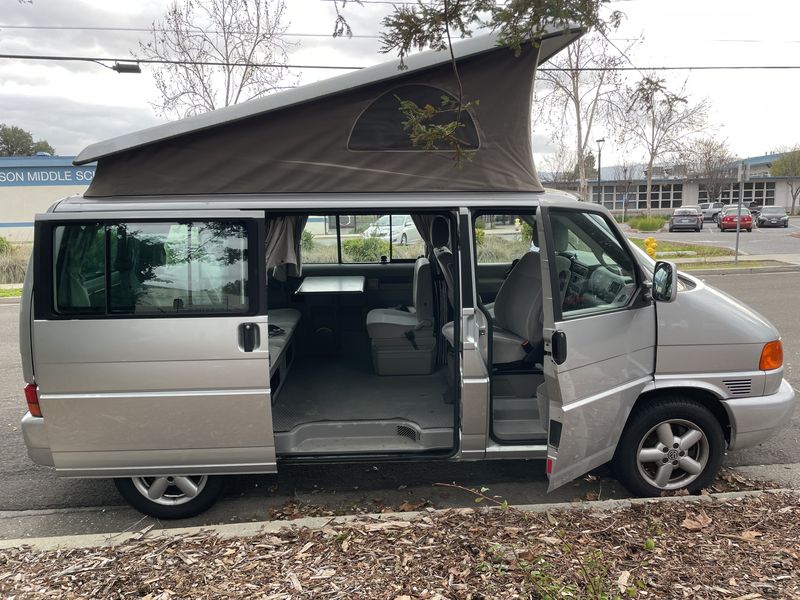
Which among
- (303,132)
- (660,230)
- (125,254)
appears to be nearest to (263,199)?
(303,132)

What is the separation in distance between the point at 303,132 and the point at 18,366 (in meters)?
6.35

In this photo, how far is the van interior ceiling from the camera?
13.5 feet

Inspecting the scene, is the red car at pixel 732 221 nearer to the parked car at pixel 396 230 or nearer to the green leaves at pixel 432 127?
the parked car at pixel 396 230

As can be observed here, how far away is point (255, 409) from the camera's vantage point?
363 centimetres

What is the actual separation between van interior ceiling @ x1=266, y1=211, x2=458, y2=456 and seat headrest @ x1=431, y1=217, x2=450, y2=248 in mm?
27

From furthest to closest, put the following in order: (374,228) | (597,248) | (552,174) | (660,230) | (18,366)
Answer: (552,174) → (660,230) → (18,366) → (374,228) → (597,248)

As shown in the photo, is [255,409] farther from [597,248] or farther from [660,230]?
[660,230]

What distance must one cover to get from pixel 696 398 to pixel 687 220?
3588 centimetres

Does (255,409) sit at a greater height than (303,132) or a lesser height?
lesser

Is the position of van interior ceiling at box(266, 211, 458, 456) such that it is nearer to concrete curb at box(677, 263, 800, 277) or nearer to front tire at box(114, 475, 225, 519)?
front tire at box(114, 475, 225, 519)

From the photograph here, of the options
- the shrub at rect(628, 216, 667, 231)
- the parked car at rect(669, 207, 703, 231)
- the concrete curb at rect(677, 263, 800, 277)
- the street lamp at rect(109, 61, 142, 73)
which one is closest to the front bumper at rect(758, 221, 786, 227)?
the parked car at rect(669, 207, 703, 231)

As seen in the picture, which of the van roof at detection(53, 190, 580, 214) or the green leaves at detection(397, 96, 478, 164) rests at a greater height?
the green leaves at detection(397, 96, 478, 164)

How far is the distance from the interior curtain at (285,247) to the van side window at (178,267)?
248 centimetres

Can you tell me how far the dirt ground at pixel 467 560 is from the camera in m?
2.75
